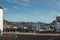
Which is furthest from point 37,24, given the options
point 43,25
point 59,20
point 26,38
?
point 26,38

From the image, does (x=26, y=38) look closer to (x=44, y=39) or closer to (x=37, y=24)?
(x=44, y=39)

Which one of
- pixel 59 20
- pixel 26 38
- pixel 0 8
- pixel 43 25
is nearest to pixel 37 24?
pixel 43 25

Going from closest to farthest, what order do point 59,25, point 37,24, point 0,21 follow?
point 0,21, point 59,25, point 37,24

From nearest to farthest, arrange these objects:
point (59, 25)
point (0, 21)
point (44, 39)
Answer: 1. point (44, 39)
2. point (0, 21)
3. point (59, 25)

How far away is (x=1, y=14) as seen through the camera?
36.0 meters

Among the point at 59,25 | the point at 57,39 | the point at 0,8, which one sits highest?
the point at 0,8

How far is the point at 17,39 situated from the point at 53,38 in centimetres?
585

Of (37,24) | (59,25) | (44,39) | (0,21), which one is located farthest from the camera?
(37,24)

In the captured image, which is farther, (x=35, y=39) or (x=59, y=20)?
(x=59, y=20)

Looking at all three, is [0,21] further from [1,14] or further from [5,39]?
[5,39]

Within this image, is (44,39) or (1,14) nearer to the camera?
(44,39)

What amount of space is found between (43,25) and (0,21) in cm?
3861

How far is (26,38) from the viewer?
27.9 metres

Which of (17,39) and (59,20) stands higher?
(59,20)
